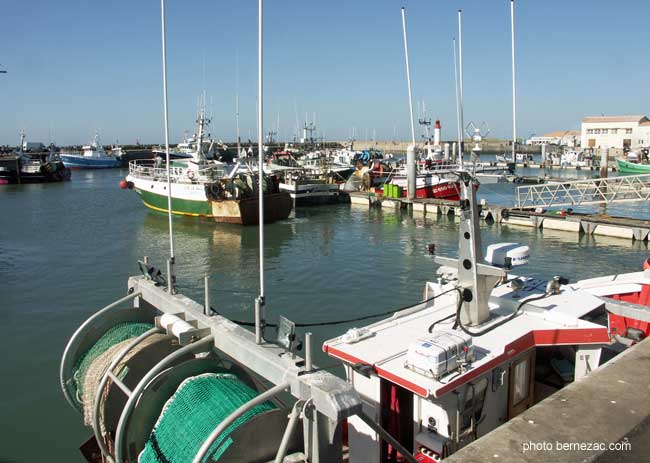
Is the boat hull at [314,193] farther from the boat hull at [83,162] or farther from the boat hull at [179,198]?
the boat hull at [83,162]

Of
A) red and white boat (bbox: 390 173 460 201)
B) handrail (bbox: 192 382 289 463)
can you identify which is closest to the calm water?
red and white boat (bbox: 390 173 460 201)

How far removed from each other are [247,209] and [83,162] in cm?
8025

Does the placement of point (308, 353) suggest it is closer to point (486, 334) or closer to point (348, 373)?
point (348, 373)

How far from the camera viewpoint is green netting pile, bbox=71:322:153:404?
271 inches

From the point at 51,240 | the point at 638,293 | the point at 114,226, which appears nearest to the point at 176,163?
the point at 114,226

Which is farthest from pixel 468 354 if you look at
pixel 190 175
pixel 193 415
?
pixel 190 175

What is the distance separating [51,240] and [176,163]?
16216mm

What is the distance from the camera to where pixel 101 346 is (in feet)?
22.8

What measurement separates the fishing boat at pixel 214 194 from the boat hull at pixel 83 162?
68148mm

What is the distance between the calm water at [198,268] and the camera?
1123cm

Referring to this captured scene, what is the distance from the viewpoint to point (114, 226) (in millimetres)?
35156

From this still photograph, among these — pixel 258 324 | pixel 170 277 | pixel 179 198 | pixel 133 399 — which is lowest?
pixel 133 399

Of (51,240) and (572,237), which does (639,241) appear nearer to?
(572,237)

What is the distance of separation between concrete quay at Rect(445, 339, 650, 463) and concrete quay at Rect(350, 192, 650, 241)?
89.0 feet
